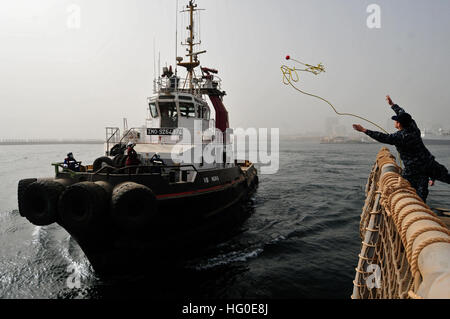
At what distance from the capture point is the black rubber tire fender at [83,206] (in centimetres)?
629

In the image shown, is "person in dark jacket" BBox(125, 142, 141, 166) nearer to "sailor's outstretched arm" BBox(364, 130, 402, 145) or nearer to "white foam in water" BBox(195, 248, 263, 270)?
"white foam in water" BBox(195, 248, 263, 270)

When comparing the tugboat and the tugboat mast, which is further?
the tugboat mast

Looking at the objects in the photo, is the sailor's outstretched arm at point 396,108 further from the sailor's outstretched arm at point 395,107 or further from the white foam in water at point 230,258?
the white foam in water at point 230,258

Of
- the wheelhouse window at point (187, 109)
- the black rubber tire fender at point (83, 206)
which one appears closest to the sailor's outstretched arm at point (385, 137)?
the black rubber tire fender at point (83, 206)

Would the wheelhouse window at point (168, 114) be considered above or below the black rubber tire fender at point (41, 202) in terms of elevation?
above

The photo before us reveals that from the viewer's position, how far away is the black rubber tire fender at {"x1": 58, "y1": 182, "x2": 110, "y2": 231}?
6.29m

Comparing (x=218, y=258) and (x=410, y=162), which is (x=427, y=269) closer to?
(x=410, y=162)

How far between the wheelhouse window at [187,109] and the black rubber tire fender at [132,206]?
655cm

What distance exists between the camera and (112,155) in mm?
10789

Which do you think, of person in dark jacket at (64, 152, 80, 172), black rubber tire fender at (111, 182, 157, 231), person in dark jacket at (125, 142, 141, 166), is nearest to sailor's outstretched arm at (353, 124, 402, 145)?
black rubber tire fender at (111, 182, 157, 231)

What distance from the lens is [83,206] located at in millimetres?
6480

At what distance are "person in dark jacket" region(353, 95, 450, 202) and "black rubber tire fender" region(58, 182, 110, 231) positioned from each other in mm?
6086

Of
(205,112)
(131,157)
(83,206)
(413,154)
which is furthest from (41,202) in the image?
(205,112)
